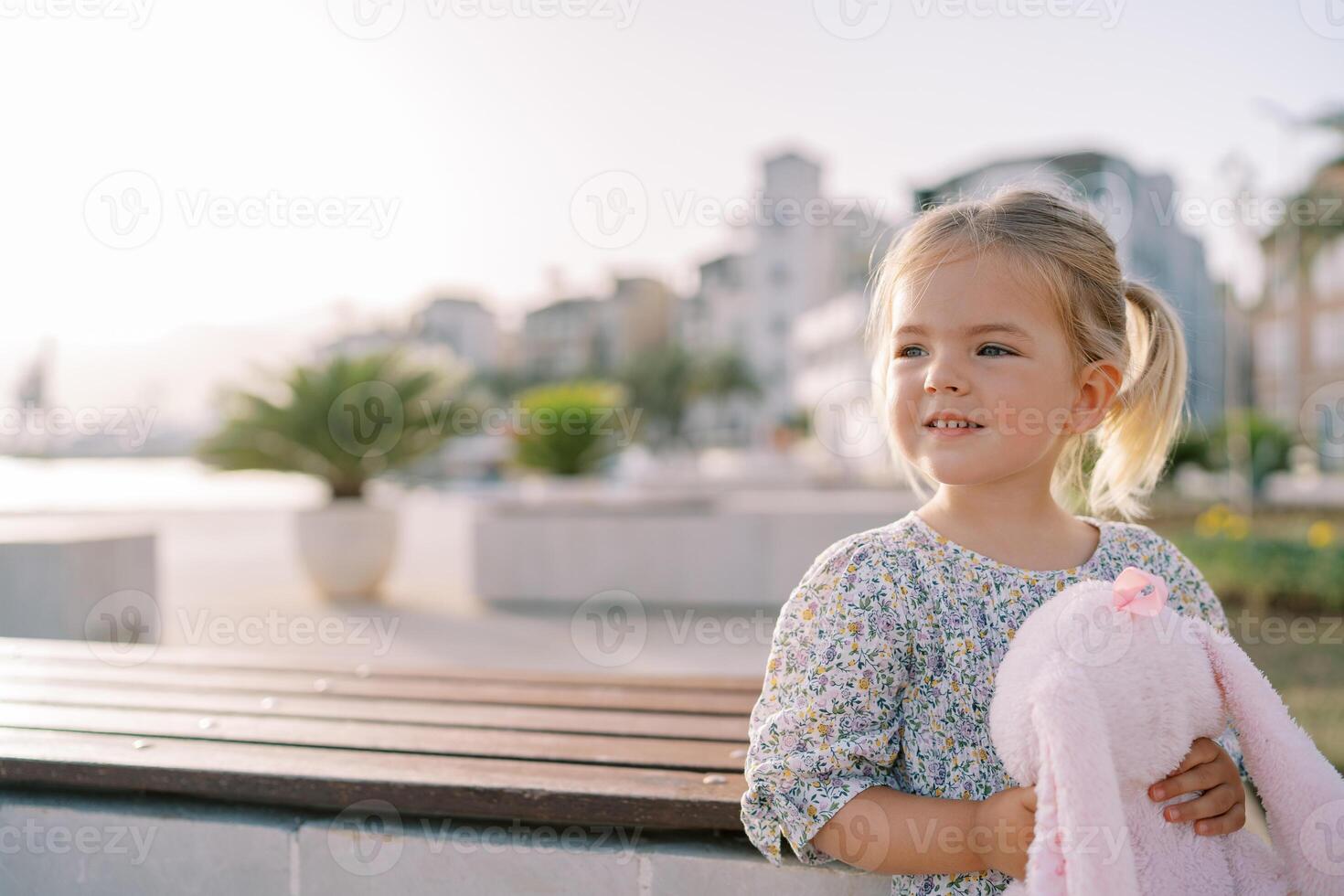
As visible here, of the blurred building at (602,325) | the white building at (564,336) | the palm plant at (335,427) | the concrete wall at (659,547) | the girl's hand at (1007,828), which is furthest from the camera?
the blurred building at (602,325)

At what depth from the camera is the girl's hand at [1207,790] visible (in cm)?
115

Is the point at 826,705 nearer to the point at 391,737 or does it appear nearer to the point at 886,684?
the point at 886,684

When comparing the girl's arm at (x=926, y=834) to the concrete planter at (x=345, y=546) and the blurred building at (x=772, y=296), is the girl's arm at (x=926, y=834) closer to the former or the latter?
the concrete planter at (x=345, y=546)

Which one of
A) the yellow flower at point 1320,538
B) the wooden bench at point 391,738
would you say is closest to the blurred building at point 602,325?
the yellow flower at point 1320,538

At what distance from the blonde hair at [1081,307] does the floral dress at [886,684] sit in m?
0.22

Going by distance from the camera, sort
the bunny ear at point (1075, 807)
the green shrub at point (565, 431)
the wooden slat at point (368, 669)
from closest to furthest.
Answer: the bunny ear at point (1075, 807) < the wooden slat at point (368, 669) < the green shrub at point (565, 431)

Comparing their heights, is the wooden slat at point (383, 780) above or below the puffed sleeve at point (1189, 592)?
below

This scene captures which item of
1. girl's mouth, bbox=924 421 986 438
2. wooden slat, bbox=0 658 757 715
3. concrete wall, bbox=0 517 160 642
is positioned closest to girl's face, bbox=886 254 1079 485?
girl's mouth, bbox=924 421 986 438

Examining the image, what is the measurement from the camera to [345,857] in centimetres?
157

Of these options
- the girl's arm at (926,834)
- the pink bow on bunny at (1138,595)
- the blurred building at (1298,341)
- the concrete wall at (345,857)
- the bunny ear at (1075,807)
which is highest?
the blurred building at (1298,341)

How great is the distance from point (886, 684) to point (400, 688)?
1.28 metres

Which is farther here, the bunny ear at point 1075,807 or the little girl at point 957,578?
the little girl at point 957,578

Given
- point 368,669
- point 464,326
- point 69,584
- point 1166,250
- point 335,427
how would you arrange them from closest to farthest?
point 368,669 → point 69,584 → point 335,427 → point 1166,250 → point 464,326

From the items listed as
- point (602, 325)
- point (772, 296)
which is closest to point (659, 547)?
point (772, 296)
